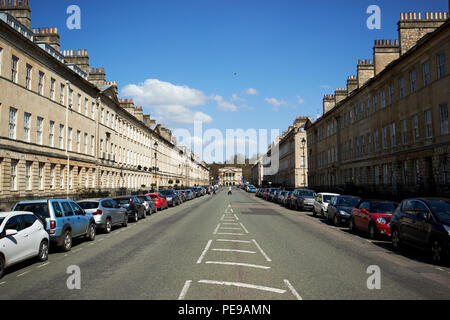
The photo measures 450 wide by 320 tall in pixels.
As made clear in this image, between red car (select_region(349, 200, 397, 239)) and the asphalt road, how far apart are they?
0.63m

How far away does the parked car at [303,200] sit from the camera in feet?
106

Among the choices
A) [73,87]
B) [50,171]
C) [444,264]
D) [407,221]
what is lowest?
[444,264]

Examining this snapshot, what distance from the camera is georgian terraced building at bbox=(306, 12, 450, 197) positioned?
25016 mm

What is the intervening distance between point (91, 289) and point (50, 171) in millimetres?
28169

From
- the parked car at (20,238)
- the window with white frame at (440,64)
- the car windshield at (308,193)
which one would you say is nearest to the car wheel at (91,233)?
the parked car at (20,238)

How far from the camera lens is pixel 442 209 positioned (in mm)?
11031

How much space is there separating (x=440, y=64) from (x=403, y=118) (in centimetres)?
621

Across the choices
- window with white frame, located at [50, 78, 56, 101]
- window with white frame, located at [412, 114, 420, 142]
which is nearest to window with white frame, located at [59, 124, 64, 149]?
window with white frame, located at [50, 78, 56, 101]

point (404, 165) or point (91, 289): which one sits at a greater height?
point (404, 165)

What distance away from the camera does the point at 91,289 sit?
728cm

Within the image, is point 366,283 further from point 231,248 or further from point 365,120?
point 365,120

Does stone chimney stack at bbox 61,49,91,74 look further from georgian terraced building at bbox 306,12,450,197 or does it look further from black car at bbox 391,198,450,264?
black car at bbox 391,198,450,264
